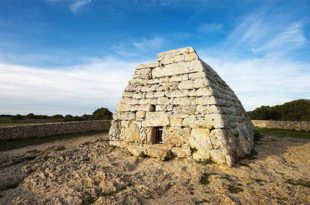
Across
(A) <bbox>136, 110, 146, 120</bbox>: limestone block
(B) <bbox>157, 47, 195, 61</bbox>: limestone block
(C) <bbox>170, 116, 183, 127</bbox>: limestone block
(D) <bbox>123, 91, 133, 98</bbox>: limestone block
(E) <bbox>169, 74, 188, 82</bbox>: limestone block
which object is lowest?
(C) <bbox>170, 116, 183, 127</bbox>: limestone block

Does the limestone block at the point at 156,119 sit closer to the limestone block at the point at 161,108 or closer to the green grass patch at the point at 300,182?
the limestone block at the point at 161,108

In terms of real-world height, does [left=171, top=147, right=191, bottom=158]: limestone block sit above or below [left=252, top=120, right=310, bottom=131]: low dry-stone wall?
below

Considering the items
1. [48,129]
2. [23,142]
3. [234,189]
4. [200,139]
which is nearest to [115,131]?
[200,139]

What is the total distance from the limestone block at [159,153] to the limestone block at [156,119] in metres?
1.02

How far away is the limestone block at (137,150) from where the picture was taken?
8.29 m

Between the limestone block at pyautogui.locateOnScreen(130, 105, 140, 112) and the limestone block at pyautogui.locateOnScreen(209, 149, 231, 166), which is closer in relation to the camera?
the limestone block at pyautogui.locateOnScreen(209, 149, 231, 166)

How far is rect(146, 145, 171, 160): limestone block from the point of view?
309 inches

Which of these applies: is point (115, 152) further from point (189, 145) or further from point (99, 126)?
point (99, 126)

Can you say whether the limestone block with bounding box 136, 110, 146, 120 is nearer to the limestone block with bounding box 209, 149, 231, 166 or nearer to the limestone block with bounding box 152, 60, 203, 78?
the limestone block with bounding box 152, 60, 203, 78

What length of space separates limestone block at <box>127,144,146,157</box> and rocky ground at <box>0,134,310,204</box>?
0.75 ft

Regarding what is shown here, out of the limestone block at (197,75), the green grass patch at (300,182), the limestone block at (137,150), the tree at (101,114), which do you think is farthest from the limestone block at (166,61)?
the tree at (101,114)

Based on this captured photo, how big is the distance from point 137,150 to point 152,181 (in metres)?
2.31

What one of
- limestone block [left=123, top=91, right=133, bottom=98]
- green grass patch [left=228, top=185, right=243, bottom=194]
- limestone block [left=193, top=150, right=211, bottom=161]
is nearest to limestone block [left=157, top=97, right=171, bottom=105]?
limestone block [left=123, top=91, right=133, bottom=98]

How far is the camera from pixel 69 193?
5.50m
